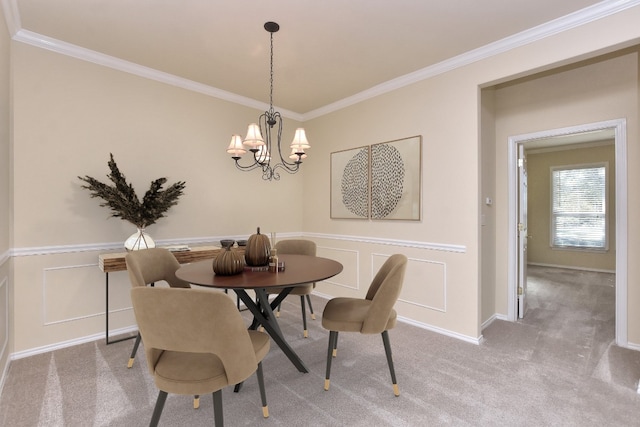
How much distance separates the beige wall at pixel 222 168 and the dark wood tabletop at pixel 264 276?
4.46 feet

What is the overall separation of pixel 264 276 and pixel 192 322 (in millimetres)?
738

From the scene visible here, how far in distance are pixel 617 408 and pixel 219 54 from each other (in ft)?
13.2

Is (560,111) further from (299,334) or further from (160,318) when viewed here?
(160,318)

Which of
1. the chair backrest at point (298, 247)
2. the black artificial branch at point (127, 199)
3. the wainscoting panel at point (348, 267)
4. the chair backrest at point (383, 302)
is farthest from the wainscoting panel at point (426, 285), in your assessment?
the black artificial branch at point (127, 199)

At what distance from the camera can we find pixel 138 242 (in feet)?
9.52

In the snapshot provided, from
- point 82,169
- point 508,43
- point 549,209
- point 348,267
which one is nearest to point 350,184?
point 348,267

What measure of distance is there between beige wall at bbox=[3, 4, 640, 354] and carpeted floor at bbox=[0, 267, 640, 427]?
1.34ft

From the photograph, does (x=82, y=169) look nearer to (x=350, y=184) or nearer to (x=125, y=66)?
(x=125, y=66)

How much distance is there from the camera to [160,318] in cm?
131

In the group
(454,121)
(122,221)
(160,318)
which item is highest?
(454,121)

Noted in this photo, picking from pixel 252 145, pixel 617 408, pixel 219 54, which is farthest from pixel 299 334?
pixel 219 54

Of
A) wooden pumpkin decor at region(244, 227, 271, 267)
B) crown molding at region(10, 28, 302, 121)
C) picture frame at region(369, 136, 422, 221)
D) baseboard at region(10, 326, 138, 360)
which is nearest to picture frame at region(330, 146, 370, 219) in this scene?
picture frame at region(369, 136, 422, 221)

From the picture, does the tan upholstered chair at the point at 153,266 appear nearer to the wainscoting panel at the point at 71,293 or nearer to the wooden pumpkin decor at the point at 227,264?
the wooden pumpkin decor at the point at 227,264

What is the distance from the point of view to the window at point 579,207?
20.0 feet
